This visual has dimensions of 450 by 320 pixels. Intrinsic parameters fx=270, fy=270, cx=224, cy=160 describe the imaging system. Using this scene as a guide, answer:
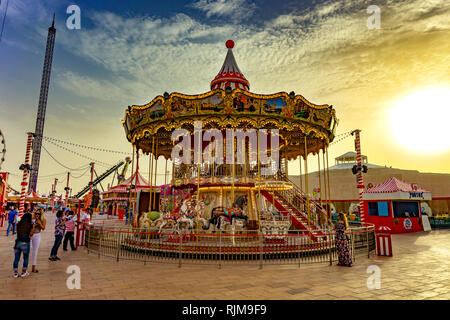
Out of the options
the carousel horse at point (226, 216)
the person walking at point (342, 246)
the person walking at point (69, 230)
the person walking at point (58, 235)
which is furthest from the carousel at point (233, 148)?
the person walking at point (58, 235)

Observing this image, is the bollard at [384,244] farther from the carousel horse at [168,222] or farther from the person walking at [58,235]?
the person walking at [58,235]

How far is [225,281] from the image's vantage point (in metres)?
5.87

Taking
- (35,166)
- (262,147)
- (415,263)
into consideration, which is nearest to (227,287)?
(415,263)

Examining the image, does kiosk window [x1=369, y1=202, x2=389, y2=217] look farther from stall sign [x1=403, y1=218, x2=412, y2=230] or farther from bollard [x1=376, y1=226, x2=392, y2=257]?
bollard [x1=376, y1=226, x2=392, y2=257]

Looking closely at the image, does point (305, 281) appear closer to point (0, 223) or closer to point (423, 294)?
point (423, 294)

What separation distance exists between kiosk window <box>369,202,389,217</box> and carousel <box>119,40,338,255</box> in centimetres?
793

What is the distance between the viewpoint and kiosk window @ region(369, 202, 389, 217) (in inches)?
767

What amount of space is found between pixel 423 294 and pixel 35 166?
87515 mm

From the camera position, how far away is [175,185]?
546 inches

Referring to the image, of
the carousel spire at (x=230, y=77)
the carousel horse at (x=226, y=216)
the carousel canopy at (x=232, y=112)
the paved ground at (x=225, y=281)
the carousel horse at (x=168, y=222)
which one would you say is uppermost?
the carousel spire at (x=230, y=77)

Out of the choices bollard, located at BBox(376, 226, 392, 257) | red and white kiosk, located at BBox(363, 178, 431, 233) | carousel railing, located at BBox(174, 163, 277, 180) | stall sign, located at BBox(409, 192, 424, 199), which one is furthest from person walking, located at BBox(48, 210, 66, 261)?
stall sign, located at BBox(409, 192, 424, 199)

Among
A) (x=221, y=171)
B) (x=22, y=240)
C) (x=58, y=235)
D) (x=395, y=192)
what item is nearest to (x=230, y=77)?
(x=221, y=171)

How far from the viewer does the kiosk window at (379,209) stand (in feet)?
63.9

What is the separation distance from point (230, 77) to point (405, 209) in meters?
16.1
